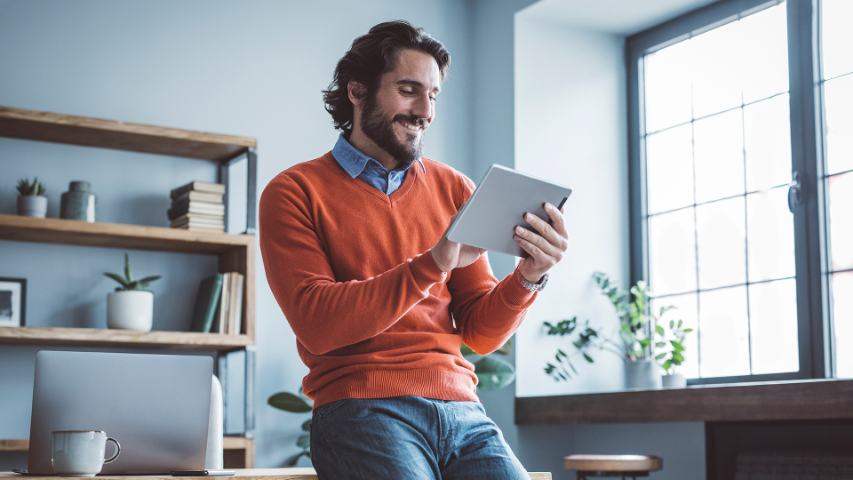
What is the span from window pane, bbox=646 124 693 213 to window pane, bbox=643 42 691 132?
0.19 feet

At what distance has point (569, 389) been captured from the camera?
177 inches

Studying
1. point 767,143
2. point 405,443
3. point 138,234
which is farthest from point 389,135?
point 767,143

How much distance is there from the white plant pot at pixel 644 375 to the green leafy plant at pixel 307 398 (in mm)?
481

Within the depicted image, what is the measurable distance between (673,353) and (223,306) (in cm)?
175

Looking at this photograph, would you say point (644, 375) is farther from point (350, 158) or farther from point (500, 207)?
point (500, 207)

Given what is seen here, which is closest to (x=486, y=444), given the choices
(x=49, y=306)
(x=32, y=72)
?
(x=49, y=306)

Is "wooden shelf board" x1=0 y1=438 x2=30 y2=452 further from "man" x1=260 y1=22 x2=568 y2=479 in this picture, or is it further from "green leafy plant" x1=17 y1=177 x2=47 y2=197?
"man" x1=260 y1=22 x2=568 y2=479

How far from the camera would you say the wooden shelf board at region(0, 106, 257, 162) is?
3.66 metres

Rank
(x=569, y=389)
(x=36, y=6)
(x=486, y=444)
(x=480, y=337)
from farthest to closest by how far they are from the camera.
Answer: (x=569, y=389), (x=36, y=6), (x=480, y=337), (x=486, y=444)

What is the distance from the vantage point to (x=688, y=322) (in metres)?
4.43

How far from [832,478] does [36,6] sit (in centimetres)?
323

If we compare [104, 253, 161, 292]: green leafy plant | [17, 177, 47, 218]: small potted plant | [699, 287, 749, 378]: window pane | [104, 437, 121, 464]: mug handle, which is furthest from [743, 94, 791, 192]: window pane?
[104, 437, 121, 464]: mug handle

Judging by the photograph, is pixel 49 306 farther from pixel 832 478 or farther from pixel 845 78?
pixel 845 78

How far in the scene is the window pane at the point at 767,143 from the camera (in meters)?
4.07
